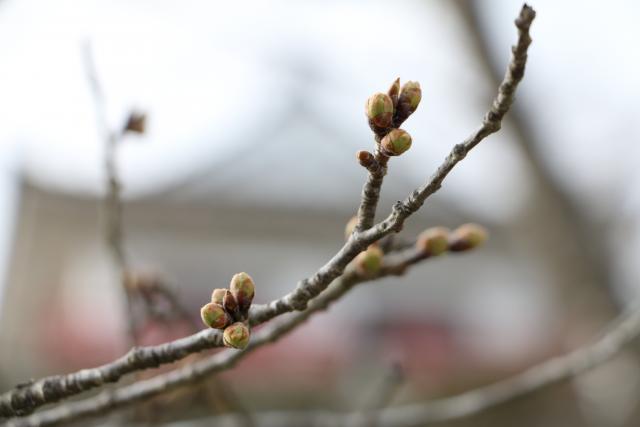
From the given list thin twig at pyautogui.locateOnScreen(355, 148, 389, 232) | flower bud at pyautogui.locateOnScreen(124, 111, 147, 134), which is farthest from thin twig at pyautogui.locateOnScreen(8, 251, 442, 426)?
flower bud at pyautogui.locateOnScreen(124, 111, 147, 134)

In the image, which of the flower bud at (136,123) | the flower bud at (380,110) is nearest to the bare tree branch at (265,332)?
the flower bud at (380,110)

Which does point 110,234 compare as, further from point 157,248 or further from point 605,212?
point 157,248

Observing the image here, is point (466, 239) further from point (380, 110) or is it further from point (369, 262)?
point (380, 110)

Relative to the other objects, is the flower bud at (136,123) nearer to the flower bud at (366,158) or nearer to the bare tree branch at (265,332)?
the bare tree branch at (265,332)

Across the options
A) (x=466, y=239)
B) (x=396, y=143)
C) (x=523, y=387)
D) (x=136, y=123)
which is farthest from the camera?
(x=523, y=387)

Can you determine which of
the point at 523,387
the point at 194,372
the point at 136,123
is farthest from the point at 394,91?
the point at 523,387

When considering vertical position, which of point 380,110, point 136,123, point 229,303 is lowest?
point 229,303
